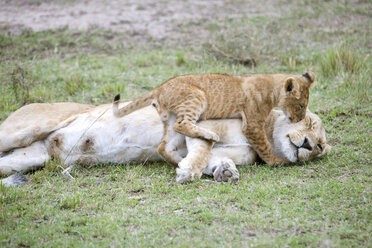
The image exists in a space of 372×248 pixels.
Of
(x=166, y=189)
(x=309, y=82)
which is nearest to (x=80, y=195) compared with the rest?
(x=166, y=189)

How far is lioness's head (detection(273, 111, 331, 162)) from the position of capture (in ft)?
16.3

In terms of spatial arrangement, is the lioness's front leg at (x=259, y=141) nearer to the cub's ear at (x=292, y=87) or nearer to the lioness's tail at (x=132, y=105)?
the cub's ear at (x=292, y=87)

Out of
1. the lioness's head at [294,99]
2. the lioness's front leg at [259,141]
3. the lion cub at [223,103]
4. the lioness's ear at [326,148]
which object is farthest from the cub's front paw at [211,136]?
the lioness's ear at [326,148]

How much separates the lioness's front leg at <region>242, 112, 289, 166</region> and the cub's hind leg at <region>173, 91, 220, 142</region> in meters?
0.36

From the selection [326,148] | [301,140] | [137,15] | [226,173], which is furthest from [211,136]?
[137,15]

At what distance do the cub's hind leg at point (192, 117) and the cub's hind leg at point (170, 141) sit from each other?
0.50ft

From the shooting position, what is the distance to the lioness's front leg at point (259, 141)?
4.95 m

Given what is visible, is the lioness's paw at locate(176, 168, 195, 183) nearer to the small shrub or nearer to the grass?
the grass

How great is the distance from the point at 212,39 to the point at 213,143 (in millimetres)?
4500

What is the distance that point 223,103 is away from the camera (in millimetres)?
5188

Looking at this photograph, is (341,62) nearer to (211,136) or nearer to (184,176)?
(211,136)

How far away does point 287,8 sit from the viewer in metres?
12.0

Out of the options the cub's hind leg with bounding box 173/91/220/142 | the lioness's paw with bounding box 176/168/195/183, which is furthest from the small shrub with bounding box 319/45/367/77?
the lioness's paw with bounding box 176/168/195/183

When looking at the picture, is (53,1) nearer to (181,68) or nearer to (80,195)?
(181,68)
